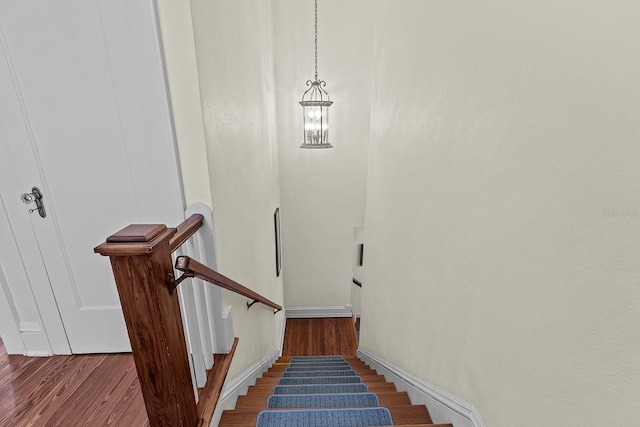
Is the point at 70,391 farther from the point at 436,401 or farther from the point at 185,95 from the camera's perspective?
the point at 436,401

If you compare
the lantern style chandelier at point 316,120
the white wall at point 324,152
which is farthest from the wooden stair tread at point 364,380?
the white wall at point 324,152

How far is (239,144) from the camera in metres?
2.10

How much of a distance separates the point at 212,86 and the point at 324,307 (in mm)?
4731

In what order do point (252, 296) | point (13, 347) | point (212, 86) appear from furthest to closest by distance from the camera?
point (252, 296) → point (13, 347) → point (212, 86)

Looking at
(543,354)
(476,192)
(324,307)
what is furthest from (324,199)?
(543,354)

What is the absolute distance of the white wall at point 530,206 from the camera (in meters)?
0.61

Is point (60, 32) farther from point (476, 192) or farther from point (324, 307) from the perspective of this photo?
point (324, 307)

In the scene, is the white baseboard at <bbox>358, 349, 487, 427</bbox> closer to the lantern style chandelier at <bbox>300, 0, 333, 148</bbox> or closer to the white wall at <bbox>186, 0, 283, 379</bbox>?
the white wall at <bbox>186, 0, 283, 379</bbox>

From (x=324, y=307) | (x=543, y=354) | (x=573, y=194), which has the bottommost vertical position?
(x=324, y=307)

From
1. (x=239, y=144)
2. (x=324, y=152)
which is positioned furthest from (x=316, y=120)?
(x=239, y=144)

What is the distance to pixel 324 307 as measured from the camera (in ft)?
18.4

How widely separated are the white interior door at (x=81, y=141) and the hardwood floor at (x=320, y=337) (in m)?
3.61

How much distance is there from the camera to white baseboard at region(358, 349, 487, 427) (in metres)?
1.22

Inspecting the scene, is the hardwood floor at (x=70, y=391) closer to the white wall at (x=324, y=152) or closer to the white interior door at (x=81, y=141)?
the white interior door at (x=81, y=141)
